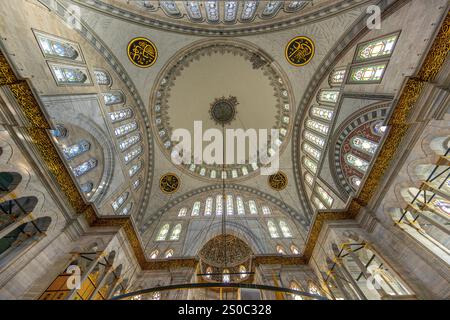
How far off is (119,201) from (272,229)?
11924 millimetres

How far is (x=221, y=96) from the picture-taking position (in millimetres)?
20141

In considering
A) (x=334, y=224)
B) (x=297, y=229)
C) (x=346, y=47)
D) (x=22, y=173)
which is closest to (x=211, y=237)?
(x=297, y=229)

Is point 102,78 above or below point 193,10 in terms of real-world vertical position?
below

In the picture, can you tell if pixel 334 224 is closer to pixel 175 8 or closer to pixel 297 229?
pixel 297 229

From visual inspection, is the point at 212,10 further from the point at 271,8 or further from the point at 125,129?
the point at 125,129

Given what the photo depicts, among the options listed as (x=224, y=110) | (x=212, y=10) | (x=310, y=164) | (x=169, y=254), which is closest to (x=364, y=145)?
(x=310, y=164)

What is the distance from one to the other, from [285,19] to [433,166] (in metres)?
12.1

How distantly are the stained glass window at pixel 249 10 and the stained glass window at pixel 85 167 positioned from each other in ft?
46.0

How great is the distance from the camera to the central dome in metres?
16.0

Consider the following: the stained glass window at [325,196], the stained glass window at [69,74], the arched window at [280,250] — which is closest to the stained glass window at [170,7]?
the stained glass window at [69,74]

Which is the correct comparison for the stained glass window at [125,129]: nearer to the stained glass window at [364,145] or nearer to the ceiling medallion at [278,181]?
the ceiling medallion at [278,181]

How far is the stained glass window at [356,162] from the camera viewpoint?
10.3m
